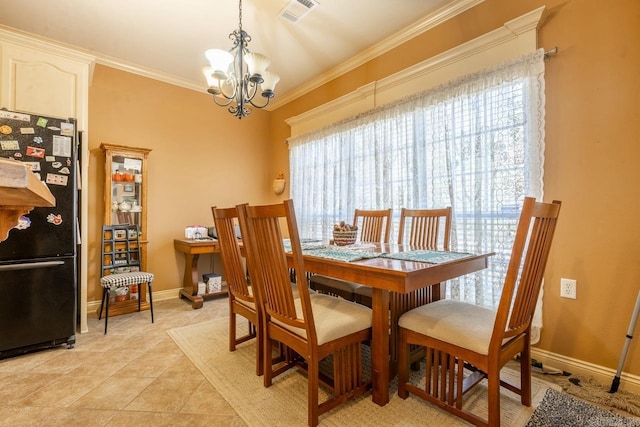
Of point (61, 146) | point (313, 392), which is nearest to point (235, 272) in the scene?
point (313, 392)

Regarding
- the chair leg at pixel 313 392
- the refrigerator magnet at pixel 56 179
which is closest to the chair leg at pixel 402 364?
the chair leg at pixel 313 392

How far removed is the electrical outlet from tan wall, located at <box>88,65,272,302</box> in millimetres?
3693

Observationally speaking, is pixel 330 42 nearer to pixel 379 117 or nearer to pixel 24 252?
pixel 379 117

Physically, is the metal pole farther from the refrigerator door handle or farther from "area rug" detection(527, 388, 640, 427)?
the refrigerator door handle

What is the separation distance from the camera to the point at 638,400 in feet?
5.30

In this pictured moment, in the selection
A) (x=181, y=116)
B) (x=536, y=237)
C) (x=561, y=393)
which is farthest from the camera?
(x=181, y=116)

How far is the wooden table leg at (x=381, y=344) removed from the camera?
1.56 meters

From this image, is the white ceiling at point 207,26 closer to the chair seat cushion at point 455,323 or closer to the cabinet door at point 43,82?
the cabinet door at point 43,82

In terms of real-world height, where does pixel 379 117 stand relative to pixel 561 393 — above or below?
above

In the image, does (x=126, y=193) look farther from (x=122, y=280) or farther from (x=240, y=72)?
(x=240, y=72)

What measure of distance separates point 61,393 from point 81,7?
2927 millimetres

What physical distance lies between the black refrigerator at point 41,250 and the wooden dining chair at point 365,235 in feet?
6.45

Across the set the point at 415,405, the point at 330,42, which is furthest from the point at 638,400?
the point at 330,42

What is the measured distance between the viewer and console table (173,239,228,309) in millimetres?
3344
